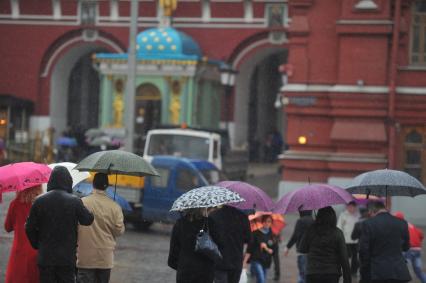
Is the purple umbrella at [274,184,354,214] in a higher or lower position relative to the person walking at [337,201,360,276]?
higher

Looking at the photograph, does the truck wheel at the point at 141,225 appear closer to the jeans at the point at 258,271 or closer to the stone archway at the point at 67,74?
the jeans at the point at 258,271

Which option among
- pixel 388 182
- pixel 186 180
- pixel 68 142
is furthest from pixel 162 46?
pixel 388 182

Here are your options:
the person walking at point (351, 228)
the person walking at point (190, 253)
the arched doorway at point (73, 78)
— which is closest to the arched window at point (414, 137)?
the person walking at point (351, 228)

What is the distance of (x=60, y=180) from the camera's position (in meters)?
10.2

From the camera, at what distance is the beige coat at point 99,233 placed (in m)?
10.9

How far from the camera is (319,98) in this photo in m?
28.0

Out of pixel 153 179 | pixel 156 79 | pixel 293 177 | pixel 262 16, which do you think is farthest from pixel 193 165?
pixel 262 16

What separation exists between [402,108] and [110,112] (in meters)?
16.2

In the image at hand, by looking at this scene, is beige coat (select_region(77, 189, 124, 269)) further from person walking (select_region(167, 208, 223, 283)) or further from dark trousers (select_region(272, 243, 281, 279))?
dark trousers (select_region(272, 243, 281, 279))

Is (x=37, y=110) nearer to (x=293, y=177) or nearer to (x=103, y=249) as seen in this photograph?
(x=293, y=177)

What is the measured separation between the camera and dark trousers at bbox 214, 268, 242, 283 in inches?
475

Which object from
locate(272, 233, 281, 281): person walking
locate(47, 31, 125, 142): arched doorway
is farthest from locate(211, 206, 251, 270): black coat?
locate(47, 31, 125, 142): arched doorway

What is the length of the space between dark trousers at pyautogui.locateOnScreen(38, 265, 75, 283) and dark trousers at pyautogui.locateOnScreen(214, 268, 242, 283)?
214 centimetres

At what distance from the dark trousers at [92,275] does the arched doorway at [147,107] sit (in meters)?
29.7
